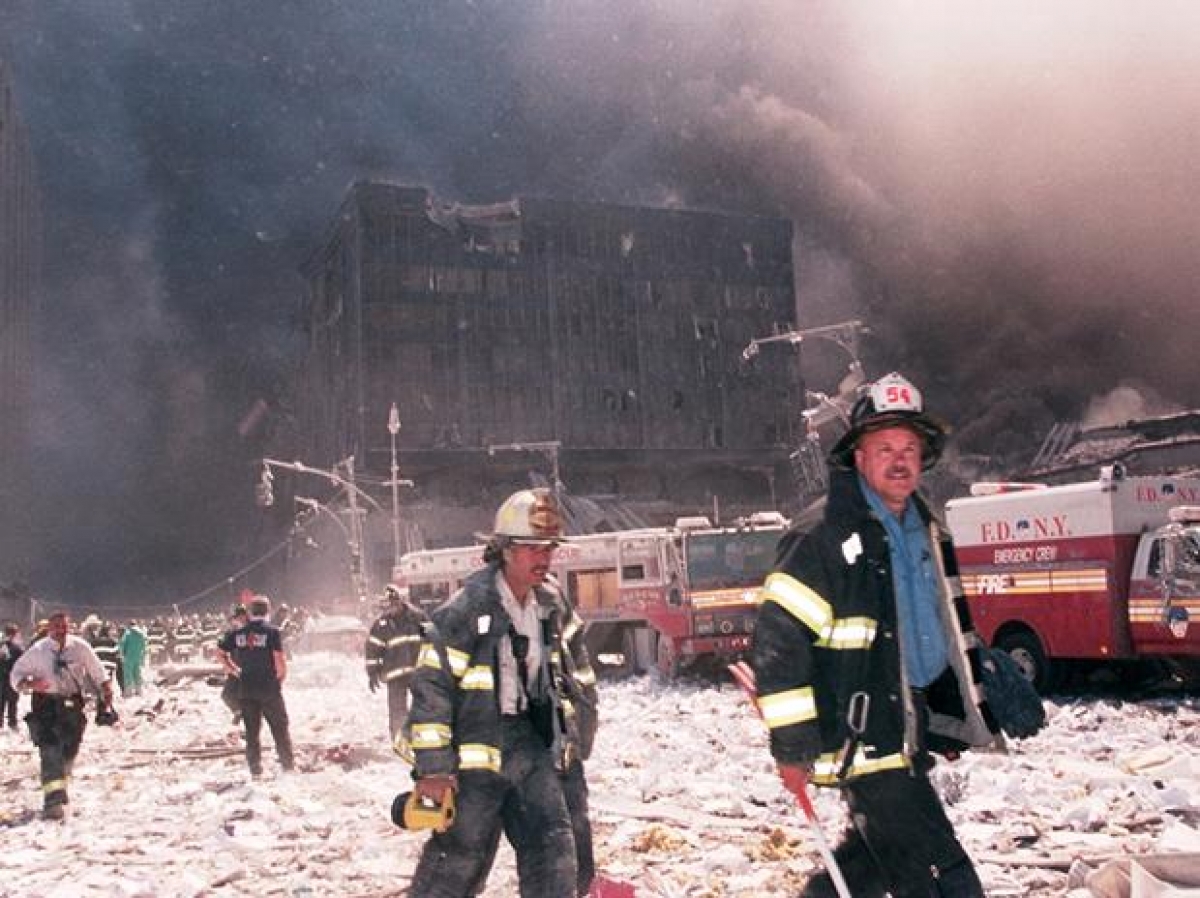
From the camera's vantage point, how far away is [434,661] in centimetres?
445

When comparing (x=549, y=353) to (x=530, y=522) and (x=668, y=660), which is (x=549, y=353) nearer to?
(x=668, y=660)

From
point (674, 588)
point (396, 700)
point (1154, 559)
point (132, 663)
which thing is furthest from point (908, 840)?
point (132, 663)

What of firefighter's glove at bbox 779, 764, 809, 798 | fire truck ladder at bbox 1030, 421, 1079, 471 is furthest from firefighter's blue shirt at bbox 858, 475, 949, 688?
fire truck ladder at bbox 1030, 421, 1079, 471

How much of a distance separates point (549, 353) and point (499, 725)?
68.9 meters

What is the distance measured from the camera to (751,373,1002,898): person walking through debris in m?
3.46

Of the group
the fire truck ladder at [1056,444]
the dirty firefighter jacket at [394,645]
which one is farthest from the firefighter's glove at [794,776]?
the fire truck ladder at [1056,444]

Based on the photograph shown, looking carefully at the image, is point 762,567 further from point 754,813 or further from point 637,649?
point 754,813

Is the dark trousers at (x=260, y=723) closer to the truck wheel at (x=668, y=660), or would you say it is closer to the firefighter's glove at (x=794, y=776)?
the truck wheel at (x=668, y=660)

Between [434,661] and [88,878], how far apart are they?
4.21 metres

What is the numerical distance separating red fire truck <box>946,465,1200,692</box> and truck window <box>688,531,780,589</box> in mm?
4265

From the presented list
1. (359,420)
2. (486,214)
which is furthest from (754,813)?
(486,214)

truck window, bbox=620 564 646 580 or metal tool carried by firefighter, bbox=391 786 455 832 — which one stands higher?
truck window, bbox=620 564 646 580

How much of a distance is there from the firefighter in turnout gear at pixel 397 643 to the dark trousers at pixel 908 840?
868 centimetres

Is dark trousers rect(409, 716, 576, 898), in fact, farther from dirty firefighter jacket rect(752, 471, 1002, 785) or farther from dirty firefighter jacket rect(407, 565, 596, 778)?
dirty firefighter jacket rect(752, 471, 1002, 785)
